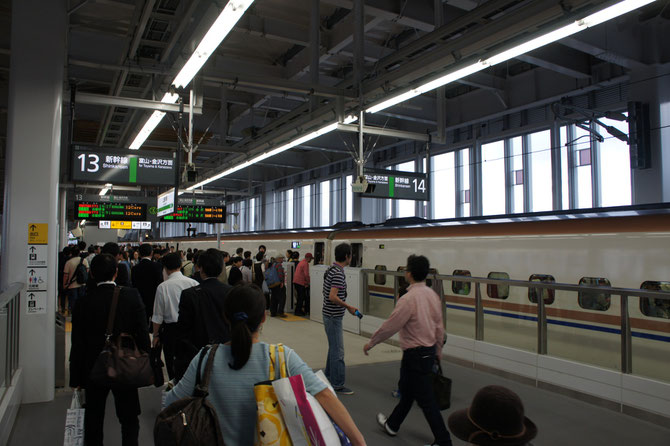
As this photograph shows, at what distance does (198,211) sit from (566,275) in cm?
1228

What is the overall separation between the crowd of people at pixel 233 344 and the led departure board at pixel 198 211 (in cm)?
949

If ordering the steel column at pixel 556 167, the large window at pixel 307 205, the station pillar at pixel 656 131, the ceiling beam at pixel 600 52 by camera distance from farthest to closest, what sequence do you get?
the large window at pixel 307 205, the steel column at pixel 556 167, the station pillar at pixel 656 131, the ceiling beam at pixel 600 52

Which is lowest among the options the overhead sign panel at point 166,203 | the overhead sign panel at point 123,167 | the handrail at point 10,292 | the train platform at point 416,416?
the train platform at point 416,416

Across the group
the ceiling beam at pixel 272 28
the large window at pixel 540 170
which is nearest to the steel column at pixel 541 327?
the ceiling beam at pixel 272 28

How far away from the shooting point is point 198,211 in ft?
55.7

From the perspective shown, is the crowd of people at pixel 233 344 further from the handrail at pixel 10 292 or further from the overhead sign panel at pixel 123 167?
the overhead sign panel at pixel 123 167

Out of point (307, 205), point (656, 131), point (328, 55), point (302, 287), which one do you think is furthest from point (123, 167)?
point (307, 205)

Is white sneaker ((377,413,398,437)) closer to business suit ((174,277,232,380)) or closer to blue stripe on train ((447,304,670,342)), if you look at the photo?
business suit ((174,277,232,380))

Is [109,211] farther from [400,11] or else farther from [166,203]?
[400,11]

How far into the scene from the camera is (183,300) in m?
4.07

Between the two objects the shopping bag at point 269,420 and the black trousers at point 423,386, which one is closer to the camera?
the shopping bag at point 269,420

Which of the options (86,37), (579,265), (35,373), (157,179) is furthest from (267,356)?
(86,37)

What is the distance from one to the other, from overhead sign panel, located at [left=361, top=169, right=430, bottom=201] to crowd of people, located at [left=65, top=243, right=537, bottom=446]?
225 inches

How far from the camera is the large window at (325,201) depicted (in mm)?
26531
